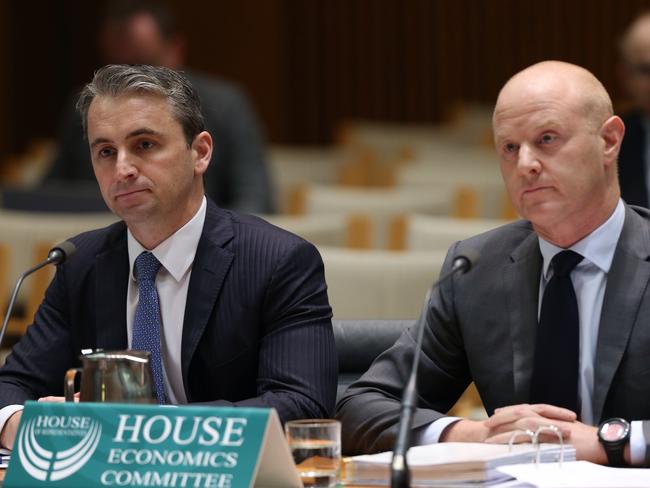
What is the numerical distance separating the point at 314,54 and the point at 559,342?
8847mm

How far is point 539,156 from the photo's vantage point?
283cm

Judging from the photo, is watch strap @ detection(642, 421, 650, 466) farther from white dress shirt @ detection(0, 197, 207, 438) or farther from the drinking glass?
white dress shirt @ detection(0, 197, 207, 438)

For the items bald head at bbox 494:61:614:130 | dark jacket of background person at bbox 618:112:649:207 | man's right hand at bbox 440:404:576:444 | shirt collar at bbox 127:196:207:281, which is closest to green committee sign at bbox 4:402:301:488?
man's right hand at bbox 440:404:576:444

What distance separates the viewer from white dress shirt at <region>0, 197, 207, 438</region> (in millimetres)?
3027

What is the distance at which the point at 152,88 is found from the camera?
2.96 meters

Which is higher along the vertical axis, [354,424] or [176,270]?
[176,270]

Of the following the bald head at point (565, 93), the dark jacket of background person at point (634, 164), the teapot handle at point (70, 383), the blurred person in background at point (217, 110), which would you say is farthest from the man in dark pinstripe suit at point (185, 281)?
the blurred person in background at point (217, 110)

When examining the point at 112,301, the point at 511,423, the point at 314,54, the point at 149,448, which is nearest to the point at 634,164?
the point at 112,301

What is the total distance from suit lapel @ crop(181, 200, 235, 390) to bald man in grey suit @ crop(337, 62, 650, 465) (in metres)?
0.35

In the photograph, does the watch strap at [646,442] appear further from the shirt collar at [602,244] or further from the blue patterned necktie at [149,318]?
the blue patterned necktie at [149,318]

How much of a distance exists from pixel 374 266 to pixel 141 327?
1.55 metres

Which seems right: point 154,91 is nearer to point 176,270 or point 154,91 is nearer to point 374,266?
point 176,270

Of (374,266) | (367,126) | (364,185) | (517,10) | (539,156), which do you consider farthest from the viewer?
(517,10)

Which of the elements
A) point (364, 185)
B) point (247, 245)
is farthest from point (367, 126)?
point (247, 245)
